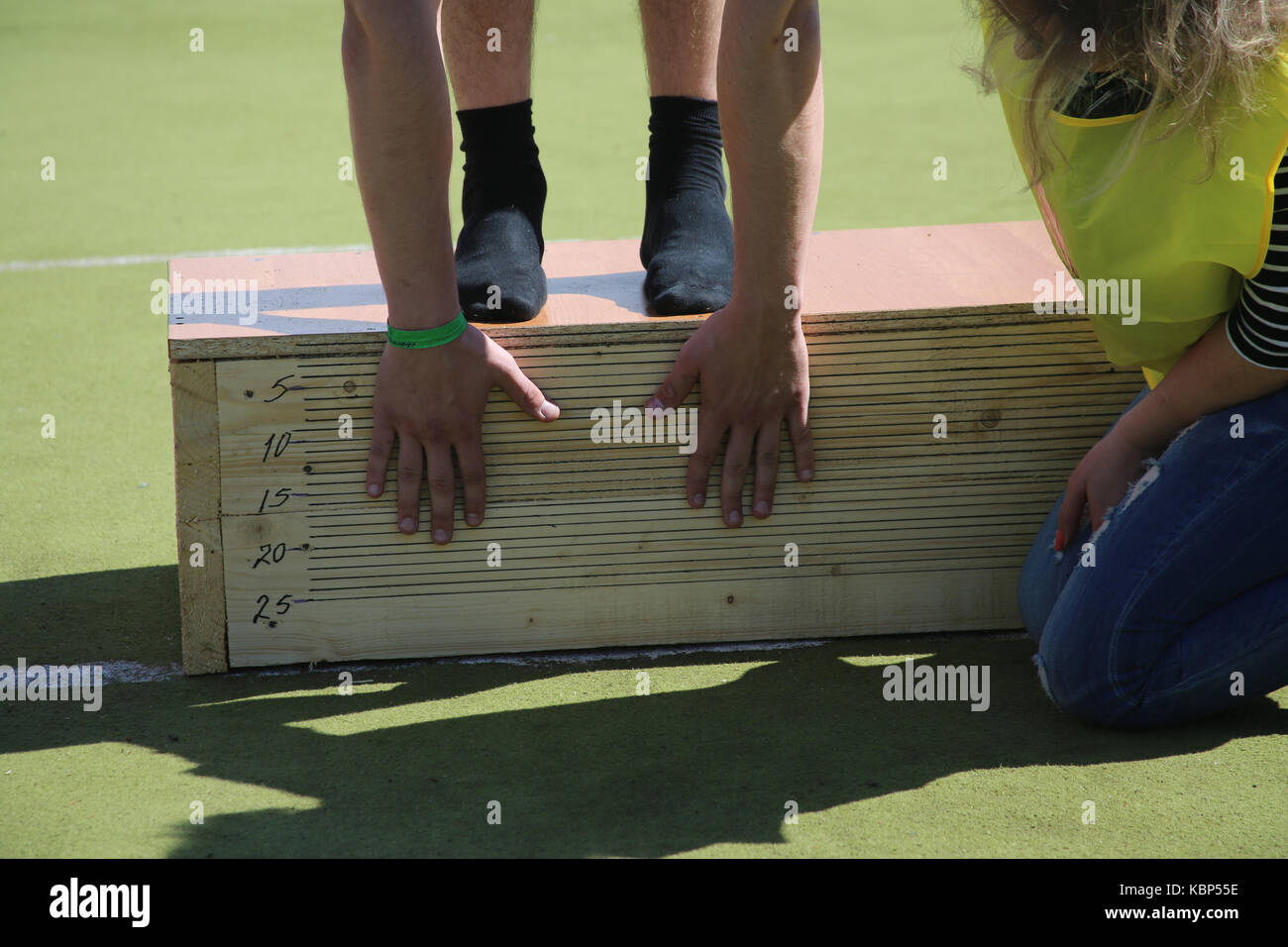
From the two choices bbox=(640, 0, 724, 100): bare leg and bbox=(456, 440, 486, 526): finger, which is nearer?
bbox=(456, 440, 486, 526): finger

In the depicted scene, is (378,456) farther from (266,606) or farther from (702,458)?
(702,458)

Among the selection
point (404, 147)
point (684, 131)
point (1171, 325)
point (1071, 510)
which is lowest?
point (1071, 510)

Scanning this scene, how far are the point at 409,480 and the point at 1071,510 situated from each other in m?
0.83

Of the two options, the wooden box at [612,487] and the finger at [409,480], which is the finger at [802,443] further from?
the finger at [409,480]

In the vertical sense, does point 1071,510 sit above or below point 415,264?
below

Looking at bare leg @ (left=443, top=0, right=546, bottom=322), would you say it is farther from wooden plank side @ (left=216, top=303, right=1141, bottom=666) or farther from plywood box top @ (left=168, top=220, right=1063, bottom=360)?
wooden plank side @ (left=216, top=303, right=1141, bottom=666)

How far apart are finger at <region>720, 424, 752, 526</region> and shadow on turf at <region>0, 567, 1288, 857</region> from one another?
0.67 feet

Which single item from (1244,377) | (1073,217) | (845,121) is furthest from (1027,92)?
(845,121)

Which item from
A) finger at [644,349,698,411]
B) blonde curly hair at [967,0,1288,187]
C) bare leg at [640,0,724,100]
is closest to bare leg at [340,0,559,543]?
finger at [644,349,698,411]

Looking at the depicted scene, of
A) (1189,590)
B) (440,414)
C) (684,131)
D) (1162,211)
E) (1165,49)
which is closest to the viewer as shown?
(1165,49)

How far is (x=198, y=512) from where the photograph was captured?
5.62 ft

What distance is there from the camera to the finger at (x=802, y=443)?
1.76m

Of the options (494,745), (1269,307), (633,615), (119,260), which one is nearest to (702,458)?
(633,615)

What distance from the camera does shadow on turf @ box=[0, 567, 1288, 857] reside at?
1.43 metres
